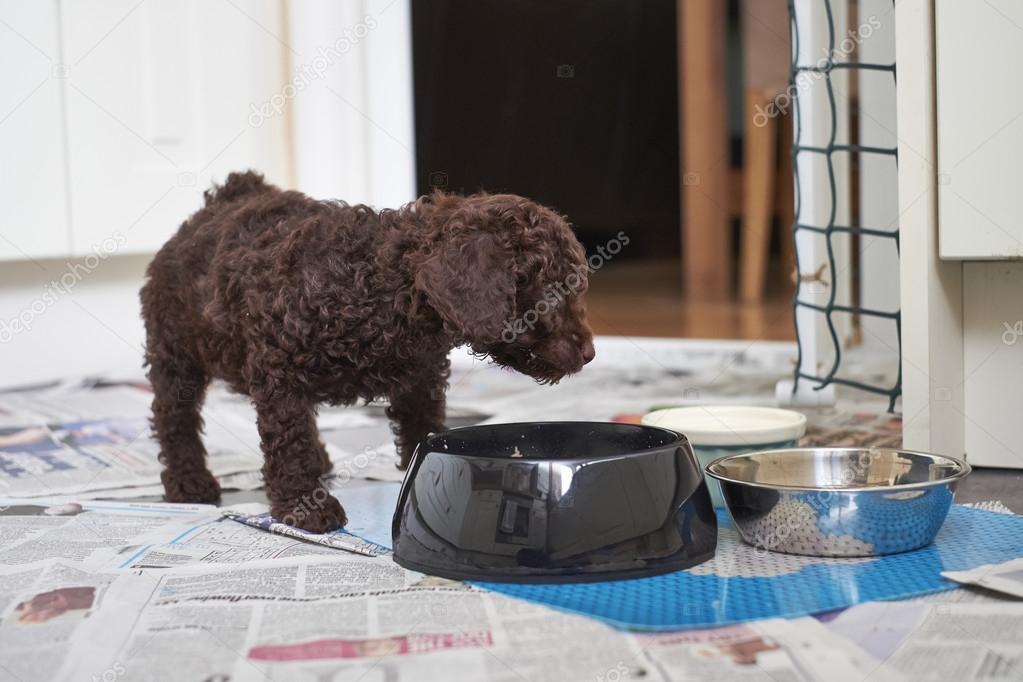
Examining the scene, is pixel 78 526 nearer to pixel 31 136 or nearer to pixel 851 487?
pixel 851 487

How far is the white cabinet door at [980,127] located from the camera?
1369 mm

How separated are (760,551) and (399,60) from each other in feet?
6.48

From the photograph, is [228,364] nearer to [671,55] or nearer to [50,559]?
[50,559]

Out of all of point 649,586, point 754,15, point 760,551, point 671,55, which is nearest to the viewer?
point 649,586

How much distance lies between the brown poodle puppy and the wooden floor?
1424 millimetres

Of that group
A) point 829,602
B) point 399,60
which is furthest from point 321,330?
point 399,60

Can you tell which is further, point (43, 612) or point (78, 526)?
point (78, 526)

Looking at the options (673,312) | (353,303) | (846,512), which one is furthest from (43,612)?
(673,312)

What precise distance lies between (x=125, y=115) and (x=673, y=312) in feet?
5.78

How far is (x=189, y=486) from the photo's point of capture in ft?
4.91

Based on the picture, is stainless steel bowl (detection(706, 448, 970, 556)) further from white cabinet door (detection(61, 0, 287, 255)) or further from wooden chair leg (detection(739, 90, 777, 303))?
wooden chair leg (detection(739, 90, 777, 303))

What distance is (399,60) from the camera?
283cm

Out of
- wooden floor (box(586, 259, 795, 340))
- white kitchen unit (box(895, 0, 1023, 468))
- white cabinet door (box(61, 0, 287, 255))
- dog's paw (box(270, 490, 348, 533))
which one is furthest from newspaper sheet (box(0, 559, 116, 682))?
wooden floor (box(586, 259, 795, 340))

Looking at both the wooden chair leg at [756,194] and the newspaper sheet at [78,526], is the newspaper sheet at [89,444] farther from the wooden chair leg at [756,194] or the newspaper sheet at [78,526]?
the wooden chair leg at [756,194]
